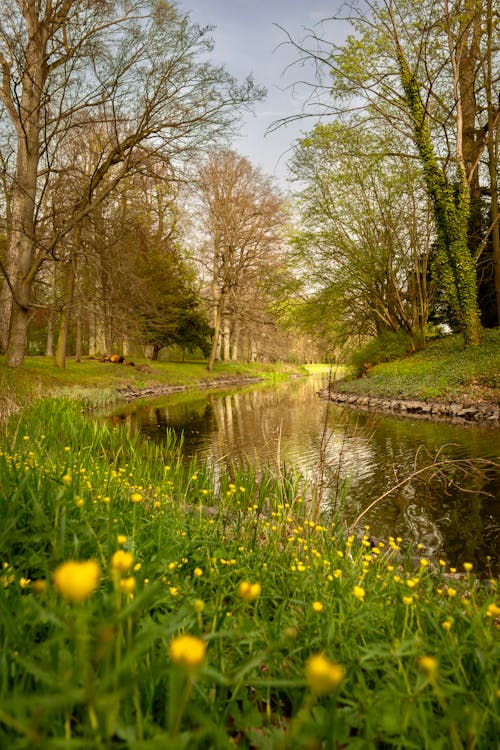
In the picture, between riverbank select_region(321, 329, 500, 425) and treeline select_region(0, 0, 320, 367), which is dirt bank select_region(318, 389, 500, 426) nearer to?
riverbank select_region(321, 329, 500, 425)

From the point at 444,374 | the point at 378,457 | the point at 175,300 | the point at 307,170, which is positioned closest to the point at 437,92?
the point at 307,170

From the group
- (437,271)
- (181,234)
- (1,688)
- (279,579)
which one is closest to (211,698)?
(1,688)

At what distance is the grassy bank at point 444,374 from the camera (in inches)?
472

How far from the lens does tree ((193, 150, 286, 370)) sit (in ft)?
90.1

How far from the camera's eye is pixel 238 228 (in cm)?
2777

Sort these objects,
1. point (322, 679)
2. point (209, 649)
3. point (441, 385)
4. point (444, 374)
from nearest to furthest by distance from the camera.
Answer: point (322, 679)
point (209, 649)
point (441, 385)
point (444, 374)

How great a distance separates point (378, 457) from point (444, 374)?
7383mm

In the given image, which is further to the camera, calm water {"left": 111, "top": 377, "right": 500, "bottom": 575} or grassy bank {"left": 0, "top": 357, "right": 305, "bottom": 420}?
grassy bank {"left": 0, "top": 357, "right": 305, "bottom": 420}

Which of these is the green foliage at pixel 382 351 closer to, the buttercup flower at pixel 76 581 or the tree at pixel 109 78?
the tree at pixel 109 78

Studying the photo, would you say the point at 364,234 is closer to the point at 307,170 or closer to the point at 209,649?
the point at 307,170

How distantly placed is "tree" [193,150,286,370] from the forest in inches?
166

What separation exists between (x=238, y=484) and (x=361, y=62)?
1281cm

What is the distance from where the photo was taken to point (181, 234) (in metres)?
29.6

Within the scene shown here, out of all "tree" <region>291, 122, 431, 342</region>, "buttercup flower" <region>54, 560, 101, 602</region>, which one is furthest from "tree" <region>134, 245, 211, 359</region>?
"buttercup flower" <region>54, 560, 101, 602</region>
